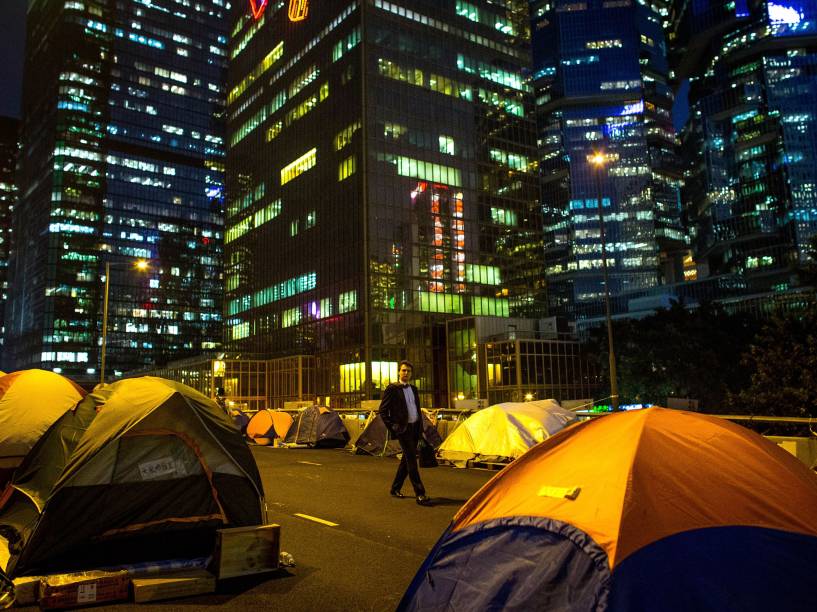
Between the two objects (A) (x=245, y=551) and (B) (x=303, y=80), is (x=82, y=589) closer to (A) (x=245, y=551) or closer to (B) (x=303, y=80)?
(A) (x=245, y=551)

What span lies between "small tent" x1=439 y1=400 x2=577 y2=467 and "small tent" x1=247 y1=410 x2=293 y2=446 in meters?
9.56

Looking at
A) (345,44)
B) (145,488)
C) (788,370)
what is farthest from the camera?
(345,44)

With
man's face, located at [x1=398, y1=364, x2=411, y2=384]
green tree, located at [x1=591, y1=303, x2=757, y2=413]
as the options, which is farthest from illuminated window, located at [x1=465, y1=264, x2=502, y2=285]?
man's face, located at [x1=398, y1=364, x2=411, y2=384]

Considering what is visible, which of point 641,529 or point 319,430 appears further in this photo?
point 319,430

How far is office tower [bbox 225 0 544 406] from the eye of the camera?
196 feet

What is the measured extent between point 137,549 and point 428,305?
54313 millimetres

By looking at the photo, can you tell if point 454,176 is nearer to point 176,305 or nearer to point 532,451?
point 532,451

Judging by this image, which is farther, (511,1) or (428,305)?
(511,1)

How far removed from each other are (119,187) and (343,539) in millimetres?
154610

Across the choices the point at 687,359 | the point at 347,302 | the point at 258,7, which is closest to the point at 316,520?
the point at 687,359

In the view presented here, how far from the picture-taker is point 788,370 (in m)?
19.7

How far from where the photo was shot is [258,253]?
254 feet

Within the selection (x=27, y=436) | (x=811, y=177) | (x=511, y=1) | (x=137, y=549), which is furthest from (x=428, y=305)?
(x=811, y=177)

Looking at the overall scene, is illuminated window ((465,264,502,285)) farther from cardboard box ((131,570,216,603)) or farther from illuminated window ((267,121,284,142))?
cardboard box ((131,570,216,603))
